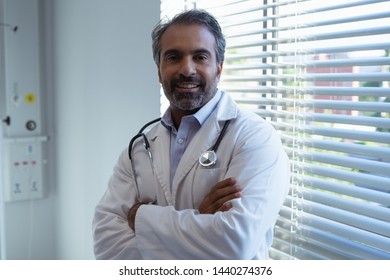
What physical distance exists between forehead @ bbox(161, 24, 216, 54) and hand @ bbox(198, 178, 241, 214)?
1.30 ft

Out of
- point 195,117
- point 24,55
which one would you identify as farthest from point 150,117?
point 24,55

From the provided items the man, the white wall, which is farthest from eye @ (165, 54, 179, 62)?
the white wall

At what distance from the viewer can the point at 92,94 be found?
8.16ft

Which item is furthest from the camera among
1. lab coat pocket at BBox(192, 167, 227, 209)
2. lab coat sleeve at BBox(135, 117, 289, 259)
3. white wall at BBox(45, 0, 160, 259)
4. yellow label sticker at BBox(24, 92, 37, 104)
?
yellow label sticker at BBox(24, 92, 37, 104)

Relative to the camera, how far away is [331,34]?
1.21 meters

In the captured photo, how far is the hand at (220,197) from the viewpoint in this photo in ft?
3.57

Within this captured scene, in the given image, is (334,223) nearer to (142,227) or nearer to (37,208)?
(142,227)

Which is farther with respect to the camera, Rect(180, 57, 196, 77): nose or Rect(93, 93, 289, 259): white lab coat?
Rect(180, 57, 196, 77): nose

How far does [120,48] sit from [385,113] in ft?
4.53

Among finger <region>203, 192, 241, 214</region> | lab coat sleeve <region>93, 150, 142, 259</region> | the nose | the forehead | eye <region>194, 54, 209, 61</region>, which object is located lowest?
lab coat sleeve <region>93, 150, 142, 259</region>

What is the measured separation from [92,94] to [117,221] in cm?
134

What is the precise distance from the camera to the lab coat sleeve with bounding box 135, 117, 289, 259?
1050 mm

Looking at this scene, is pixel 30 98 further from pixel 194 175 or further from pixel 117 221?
pixel 194 175

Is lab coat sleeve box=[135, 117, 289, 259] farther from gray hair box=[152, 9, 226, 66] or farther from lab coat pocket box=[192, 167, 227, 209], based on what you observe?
gray hair box=[152, 9, 226, 66]
